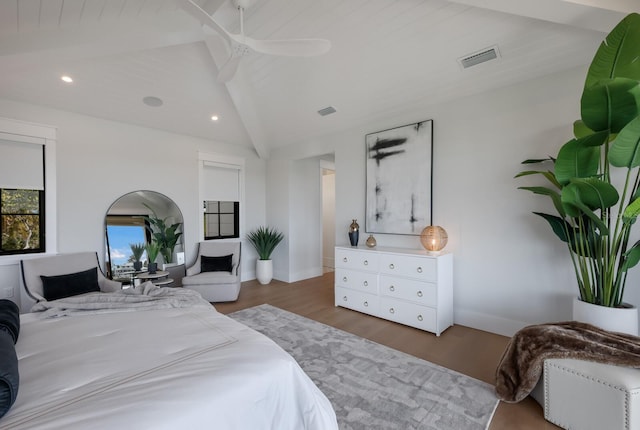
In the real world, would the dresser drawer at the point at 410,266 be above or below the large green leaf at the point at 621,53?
below

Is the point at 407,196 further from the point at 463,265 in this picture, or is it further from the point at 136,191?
the point at 136,191

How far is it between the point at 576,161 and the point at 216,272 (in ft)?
14.4

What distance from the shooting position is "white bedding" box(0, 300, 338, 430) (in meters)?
0.91

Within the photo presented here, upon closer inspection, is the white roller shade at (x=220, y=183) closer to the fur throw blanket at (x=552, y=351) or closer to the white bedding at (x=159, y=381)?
the white bedding at (x=159, y=381)

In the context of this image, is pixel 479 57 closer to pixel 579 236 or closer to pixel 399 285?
pixel 579 236

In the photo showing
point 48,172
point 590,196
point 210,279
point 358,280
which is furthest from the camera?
point 210,279

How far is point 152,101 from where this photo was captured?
377 centimetres

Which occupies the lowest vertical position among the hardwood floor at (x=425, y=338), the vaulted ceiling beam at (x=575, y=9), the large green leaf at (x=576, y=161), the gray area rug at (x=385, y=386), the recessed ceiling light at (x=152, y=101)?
the hardwood floor at (x=425, y=338)

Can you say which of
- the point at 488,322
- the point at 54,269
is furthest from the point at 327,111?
the point at 54,269

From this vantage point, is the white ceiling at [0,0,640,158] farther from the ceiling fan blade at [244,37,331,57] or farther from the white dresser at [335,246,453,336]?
the white dresser at [335,246,453,336]

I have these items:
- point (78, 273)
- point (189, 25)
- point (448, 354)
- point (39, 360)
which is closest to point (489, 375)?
point (448, 354)

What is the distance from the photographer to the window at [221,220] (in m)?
4.93

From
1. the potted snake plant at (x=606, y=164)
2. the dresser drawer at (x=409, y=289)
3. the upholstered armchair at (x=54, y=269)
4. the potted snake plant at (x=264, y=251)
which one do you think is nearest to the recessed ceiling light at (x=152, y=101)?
the upholstered armchair at (x=54, y=269)

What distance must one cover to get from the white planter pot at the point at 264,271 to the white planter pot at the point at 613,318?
430cm
